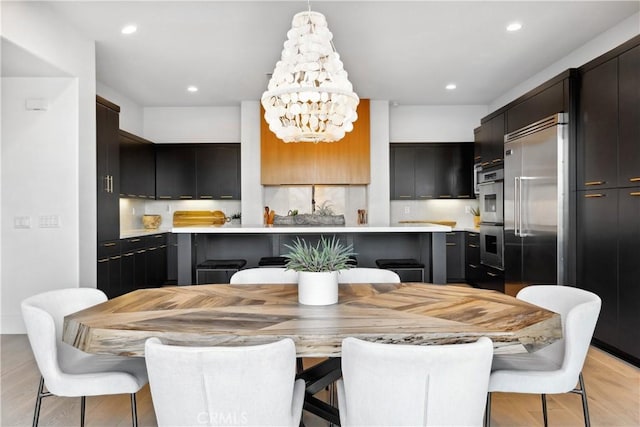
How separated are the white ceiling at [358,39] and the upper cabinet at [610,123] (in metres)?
0.62

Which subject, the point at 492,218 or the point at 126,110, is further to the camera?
the point at 126,110

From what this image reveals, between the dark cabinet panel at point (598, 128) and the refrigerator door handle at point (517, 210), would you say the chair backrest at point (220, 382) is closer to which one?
the dark cabinet panel at point (598, 128)

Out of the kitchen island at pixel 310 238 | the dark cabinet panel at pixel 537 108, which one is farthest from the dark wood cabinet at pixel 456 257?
the kitchen island at pixel 310 238

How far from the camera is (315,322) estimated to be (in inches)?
61.0

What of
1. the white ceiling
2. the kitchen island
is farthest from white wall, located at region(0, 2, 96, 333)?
the kitchen island

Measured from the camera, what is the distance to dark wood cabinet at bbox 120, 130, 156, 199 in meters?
5.43

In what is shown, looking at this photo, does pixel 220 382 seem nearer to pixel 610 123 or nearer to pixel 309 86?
pixel 309 86

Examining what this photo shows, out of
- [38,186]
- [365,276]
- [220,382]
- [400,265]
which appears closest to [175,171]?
[38,186]

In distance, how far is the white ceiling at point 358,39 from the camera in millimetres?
3486

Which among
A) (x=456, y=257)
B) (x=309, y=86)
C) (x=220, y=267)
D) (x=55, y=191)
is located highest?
(x=309, y=86)

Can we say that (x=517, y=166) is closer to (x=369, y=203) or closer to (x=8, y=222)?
(x=369, y=203)

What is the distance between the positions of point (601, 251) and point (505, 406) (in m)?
1.72

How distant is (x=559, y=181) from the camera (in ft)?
12.2

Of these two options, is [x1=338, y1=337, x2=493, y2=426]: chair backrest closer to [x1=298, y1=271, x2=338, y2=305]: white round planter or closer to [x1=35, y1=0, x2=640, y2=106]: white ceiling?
[x1=298, y1=271, x2=338, y2=305]: white round planter
